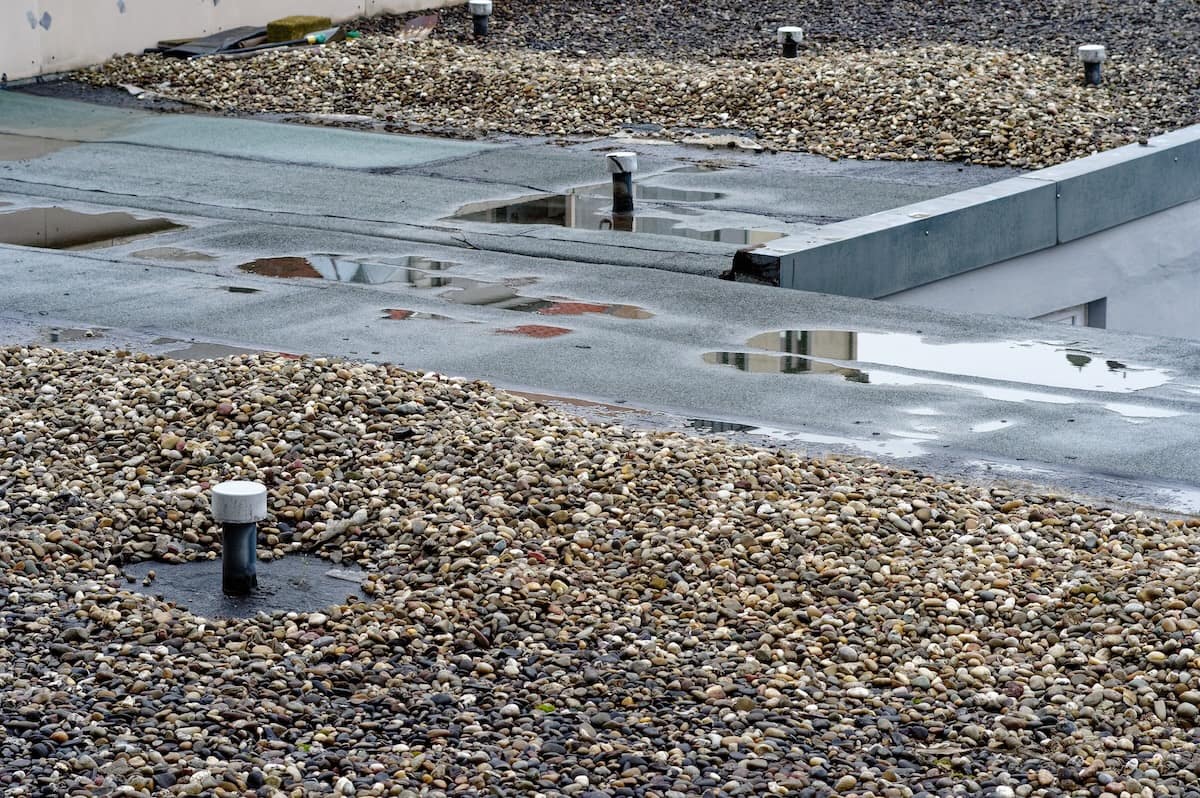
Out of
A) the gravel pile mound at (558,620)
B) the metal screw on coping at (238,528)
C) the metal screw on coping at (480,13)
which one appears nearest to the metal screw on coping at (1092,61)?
the metal screw on coping at (480,13)

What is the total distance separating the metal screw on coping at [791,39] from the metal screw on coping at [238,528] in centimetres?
1318

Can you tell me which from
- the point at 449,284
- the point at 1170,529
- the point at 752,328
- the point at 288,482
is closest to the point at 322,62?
the point at 449,284

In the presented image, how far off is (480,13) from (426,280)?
402 inches

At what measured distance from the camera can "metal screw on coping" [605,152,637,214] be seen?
12.8 m

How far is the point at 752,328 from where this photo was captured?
10016mm

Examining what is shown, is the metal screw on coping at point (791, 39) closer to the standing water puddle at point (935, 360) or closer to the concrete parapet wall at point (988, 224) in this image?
the concrete parapet wall at point (988, 224)

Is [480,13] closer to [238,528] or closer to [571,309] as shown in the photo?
[571,309]

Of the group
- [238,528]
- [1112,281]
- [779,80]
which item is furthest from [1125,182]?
[238,528]

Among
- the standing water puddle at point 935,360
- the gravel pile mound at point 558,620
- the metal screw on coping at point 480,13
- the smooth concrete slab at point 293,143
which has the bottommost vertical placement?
the gravel pile mound at point 558,620

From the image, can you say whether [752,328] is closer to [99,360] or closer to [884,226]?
Answer: [884,226]

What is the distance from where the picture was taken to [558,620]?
5.95 m

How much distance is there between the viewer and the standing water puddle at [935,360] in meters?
9.06

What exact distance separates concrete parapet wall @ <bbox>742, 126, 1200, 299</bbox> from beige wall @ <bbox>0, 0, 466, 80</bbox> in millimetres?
9717

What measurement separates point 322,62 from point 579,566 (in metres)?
12.9
